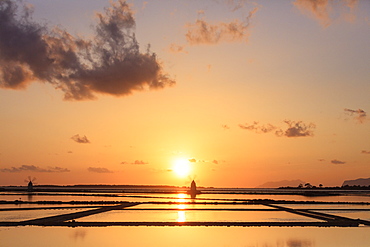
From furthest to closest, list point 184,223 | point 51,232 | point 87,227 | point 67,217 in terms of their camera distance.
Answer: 1. point 67,217
2. point 184,223
3. point 87,227
4. point 51,232

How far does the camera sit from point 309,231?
24516mm

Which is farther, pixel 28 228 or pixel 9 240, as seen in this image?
pixel 28 228

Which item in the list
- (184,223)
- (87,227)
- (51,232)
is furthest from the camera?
(184,223)

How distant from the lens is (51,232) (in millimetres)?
23188

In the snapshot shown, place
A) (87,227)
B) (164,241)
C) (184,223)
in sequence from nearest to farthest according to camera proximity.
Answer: (164,241), (87,227), (184,223)

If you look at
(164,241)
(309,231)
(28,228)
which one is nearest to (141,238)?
(164,241)

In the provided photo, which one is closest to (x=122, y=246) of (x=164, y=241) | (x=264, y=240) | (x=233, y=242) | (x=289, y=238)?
(x=164, y=241)

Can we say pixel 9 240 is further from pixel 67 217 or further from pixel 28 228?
pixel 67 217

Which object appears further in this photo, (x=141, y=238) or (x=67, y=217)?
(x=67, y=217)

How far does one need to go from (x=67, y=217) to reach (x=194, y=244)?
42.1 feet

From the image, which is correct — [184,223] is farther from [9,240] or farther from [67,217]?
[9,240]

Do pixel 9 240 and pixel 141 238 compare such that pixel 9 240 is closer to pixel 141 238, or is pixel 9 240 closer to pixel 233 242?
pixel 141 238

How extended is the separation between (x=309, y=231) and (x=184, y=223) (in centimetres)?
712

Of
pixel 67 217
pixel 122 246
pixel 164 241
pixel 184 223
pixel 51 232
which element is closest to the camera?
pixel 122 246
